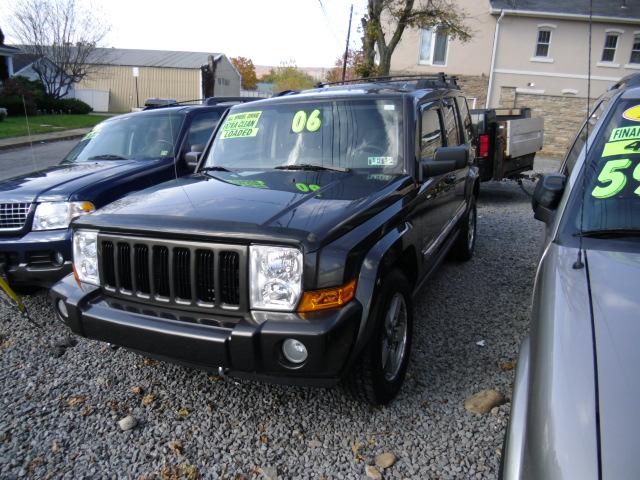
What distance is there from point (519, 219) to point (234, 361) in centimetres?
698

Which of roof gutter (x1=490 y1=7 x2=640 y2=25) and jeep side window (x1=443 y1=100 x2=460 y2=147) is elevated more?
roof gutter (x1=490 y1=7 x2=640 y2=25)

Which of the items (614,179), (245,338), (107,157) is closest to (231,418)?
(245,338)

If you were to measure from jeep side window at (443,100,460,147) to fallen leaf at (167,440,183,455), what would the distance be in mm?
3317

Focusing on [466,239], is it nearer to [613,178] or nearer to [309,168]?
[309,168]

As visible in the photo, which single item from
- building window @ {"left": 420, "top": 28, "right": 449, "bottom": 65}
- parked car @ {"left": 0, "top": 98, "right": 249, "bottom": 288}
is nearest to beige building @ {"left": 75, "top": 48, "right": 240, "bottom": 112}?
building window @ {"left": 420, "top": 28, "right": 449, "bottom": 65}

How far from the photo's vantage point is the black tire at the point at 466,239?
536 cm

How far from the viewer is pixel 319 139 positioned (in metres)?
3.63

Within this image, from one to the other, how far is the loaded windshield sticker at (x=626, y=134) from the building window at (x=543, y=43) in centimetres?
2526

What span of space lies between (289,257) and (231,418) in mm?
1170

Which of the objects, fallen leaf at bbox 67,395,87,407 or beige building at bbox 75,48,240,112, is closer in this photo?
fallen leaf at bbox 67,395,87,407

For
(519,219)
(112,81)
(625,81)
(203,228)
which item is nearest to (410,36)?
(519,219)

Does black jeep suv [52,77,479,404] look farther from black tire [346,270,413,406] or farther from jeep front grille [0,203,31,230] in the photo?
jeep front grille [0,203,31,230]

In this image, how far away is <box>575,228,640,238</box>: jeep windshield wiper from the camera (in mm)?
2156

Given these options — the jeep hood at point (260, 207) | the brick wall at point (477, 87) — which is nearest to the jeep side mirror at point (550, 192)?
the jeep hood at point (260, 207)
